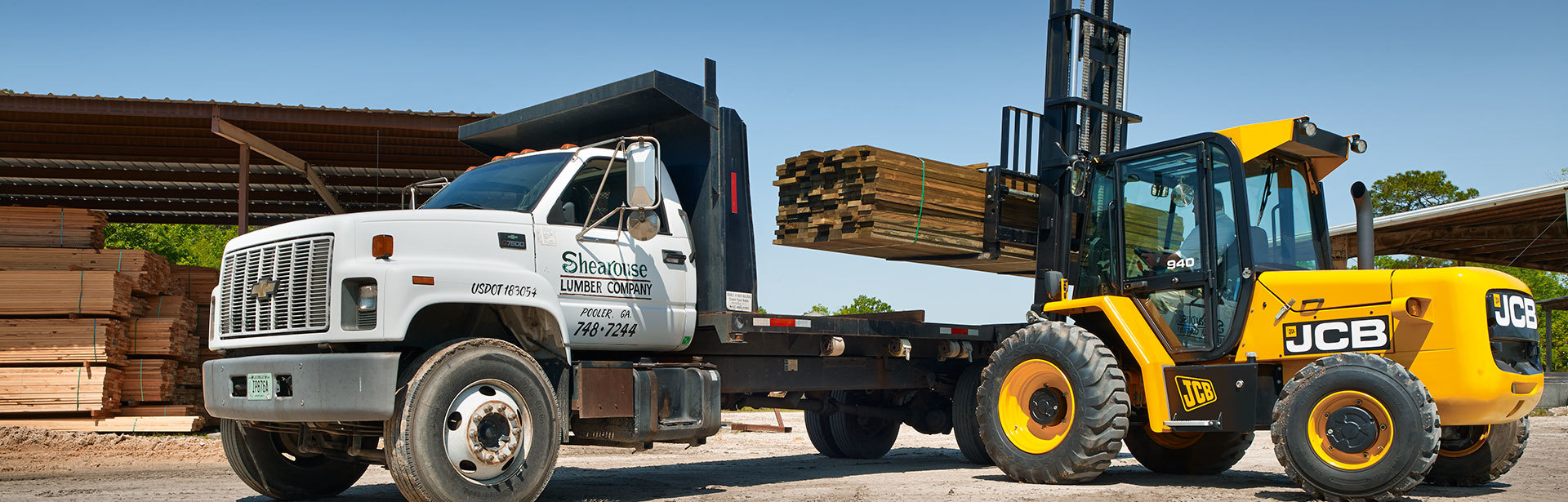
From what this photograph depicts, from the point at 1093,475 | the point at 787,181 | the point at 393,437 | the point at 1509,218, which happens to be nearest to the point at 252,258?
the point at 393,437

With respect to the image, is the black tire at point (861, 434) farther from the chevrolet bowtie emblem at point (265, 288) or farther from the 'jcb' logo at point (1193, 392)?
the chevrolet bowtie emblem at point (265, 288)

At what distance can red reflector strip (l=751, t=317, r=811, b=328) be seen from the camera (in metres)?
8.59

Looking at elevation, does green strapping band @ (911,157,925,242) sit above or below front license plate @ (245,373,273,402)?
Result: above

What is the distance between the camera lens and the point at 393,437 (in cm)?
675

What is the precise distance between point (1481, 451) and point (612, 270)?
232 inches

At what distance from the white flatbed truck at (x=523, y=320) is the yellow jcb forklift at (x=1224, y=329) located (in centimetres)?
134

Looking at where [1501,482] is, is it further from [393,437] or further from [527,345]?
[393,437]

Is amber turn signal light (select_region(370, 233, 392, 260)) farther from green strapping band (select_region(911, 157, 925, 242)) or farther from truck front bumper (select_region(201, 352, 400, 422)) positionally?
green strapping band (select_region(911, 157, 925, 242))

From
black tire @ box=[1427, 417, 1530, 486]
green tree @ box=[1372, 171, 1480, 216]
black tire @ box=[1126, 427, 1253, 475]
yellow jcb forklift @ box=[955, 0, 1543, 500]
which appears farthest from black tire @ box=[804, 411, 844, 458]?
green tree @ box=[1372, 171, 1480, 216]

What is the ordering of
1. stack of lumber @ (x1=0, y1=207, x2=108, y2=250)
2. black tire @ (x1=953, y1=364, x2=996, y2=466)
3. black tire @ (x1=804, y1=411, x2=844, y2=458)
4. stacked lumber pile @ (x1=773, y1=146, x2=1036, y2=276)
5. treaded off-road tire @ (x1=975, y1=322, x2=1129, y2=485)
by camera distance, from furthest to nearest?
1. stack of lumber @ (x1=0, y1=207, x2=108, y2=250)
2. black tire @ (x1=804, y1=411, x2=844, y2=458)
3. black tire @ (x1=953, y1=364, x2=996, y2=466)
4. stacked lumber pile @ (x1=773, y1=146, x2=1036, y2=276)
5. treaded off-road tire @ (x1=975, y1=322, x2=1129, y2=485)

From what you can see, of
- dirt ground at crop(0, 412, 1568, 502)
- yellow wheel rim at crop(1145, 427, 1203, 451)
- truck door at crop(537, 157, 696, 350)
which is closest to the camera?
truck door at crop(537, 157, 696, 350)

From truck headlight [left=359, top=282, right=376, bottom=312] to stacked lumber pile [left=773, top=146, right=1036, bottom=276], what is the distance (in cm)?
384

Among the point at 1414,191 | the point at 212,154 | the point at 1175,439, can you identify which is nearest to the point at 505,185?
the point at 1175,439

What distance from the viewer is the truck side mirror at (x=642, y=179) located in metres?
7.54
